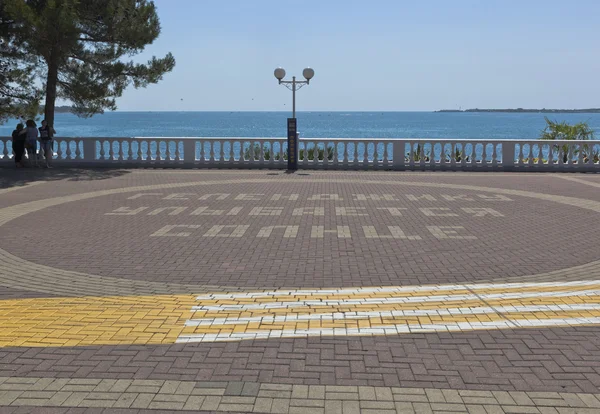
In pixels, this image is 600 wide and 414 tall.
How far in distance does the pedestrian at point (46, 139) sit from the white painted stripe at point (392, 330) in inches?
774

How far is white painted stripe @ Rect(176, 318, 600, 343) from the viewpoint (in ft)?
19.4

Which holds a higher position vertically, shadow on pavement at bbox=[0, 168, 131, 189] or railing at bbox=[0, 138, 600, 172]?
railing at bbox=[0, 138, 600, 172]

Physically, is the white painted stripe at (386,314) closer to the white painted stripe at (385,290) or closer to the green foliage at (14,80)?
the white painted stripe at (385,290)

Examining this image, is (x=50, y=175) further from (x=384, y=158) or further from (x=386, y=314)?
(x=386, y=314)

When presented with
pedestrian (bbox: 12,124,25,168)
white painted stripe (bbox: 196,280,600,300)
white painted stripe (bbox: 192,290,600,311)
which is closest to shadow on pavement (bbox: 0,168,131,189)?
pedestrian (bbox: 12,124,25,168)

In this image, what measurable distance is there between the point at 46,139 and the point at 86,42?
416 cm

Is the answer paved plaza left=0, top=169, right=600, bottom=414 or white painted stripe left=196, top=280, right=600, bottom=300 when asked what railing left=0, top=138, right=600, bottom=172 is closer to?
paved plaza left=0, top=169, right=600, bottom=414

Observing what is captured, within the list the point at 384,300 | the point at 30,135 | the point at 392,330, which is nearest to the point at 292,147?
the point at 30,135

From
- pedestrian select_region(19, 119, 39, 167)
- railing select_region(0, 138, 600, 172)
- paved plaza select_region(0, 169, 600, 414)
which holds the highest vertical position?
pedestrian select_region(19, 119, 39, 167)

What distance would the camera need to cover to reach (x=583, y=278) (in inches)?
324

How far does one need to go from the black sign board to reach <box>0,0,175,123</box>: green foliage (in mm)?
6114

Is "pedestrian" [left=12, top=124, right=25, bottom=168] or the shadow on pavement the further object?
"pedestrian" [left=12, top=124, right=25, bottom=168]

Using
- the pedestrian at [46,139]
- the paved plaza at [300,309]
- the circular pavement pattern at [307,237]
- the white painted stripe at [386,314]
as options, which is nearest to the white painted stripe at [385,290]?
the paved plaza at [300,309]

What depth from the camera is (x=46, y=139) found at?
24.0 metres
